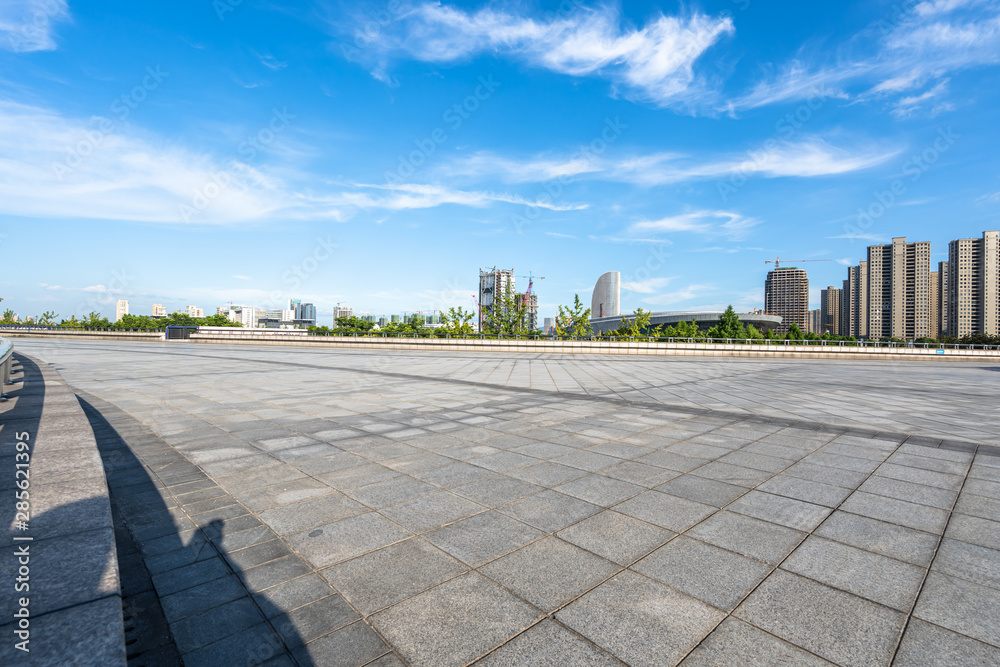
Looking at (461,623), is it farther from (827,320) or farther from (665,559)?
(827,320)

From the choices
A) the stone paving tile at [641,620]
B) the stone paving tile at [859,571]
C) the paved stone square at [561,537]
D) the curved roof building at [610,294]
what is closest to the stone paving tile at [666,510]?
the paved stone square at [561,537]

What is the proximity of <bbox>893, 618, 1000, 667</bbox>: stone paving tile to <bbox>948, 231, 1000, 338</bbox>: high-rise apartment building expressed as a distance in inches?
4447

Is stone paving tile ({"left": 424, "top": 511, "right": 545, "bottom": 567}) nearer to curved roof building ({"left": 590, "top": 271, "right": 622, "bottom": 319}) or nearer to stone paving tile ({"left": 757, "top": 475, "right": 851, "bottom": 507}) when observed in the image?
stone paving tile ({"left": 757, "top": 475, "right": 851, "bottom": 507})

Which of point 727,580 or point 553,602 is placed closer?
point 553,602

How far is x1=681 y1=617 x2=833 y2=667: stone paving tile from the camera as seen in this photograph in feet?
7.18

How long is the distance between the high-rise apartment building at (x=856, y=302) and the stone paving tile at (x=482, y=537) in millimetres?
131335

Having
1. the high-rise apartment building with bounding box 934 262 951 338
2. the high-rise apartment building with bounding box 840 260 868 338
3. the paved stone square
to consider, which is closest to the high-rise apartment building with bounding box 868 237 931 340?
the high-rise apartment building with bounding box 934 262 951 338

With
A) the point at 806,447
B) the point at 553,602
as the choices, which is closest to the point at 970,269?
the point at 806,447

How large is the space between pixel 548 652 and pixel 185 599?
6.94 feet

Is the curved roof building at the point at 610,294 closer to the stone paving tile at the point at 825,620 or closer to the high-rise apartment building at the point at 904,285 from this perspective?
the high-rise apartment building at the point at 904,285

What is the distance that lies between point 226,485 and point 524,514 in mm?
2952

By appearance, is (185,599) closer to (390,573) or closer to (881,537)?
(390,573)

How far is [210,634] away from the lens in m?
2.35

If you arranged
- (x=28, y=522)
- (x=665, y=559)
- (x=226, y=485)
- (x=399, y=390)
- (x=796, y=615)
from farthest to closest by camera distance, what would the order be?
(x=399, y=390)
(x=226, y=485)
(x=665, y=559)
(x=28, y=522)
(x=796, y=615)
